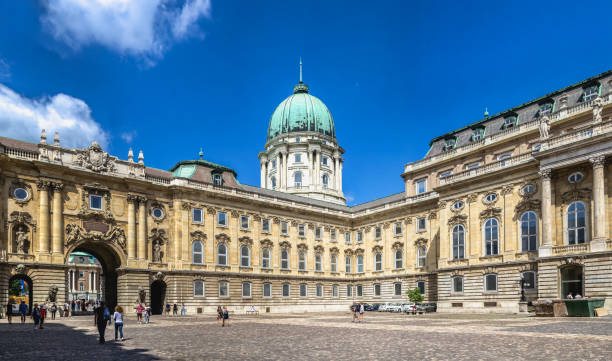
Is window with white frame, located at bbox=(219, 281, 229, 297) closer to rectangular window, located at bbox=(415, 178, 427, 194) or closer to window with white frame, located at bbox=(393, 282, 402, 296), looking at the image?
window with white frame, located at bbox=(393, 282, 402, 296)

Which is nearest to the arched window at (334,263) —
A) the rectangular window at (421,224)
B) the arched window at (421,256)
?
the arched window at (421,256)

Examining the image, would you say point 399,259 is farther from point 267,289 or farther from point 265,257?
point 267,289

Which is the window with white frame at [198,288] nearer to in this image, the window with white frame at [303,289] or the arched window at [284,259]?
the arched window at [284,259]

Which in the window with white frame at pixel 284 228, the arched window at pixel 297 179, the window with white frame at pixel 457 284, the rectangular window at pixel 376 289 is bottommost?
the rectangular window at pixel 376 289

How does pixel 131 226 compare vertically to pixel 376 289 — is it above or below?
above

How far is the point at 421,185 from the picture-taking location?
220 ft

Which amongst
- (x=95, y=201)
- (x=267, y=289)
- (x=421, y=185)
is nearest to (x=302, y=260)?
(x=267, y=289)

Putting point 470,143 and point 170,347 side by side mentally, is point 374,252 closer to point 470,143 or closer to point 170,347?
point 470,143

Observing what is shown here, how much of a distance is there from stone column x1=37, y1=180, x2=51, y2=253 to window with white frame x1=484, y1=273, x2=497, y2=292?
43.1 meters

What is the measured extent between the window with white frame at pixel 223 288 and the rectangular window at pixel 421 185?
27.9 meters

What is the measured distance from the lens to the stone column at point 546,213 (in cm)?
4422

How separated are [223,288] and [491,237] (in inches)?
1205

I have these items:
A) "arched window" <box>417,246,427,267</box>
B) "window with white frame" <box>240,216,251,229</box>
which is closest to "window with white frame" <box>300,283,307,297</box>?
"window with white frame" <box>240,216,251,229</box>

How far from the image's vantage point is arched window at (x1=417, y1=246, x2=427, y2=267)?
62969 millimetres
